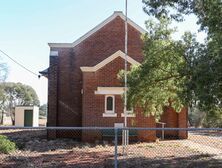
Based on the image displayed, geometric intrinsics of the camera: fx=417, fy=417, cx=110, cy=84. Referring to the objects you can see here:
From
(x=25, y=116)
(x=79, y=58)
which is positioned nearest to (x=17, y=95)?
(x=25, y=116)

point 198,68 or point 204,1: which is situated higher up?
point 204,1

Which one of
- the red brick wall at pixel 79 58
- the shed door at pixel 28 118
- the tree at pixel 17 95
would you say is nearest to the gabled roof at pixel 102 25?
the red brick wall at pixel 79 58

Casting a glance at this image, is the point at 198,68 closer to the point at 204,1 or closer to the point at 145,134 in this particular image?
the point at 204,1

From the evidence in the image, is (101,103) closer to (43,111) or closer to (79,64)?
(79,64)

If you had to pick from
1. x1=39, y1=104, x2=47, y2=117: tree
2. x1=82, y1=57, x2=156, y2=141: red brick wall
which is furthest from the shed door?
x1=39, y1=104, x2=47, y2=117: tree

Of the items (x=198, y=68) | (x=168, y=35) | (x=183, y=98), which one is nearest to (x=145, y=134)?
(x=168, y=35)

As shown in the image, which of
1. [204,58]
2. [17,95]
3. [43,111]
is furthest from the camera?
[43,111]

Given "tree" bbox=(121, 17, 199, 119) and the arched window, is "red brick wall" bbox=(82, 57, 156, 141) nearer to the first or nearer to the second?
the arched window

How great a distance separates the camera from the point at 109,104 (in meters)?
26.5

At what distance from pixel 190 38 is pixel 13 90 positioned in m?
76.8

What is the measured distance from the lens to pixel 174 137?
29828 mm

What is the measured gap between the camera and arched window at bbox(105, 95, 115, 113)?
2639 cm

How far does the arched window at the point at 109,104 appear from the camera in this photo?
2639cm

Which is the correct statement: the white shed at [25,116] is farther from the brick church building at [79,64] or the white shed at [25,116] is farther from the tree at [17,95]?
the tree at [17,95]
